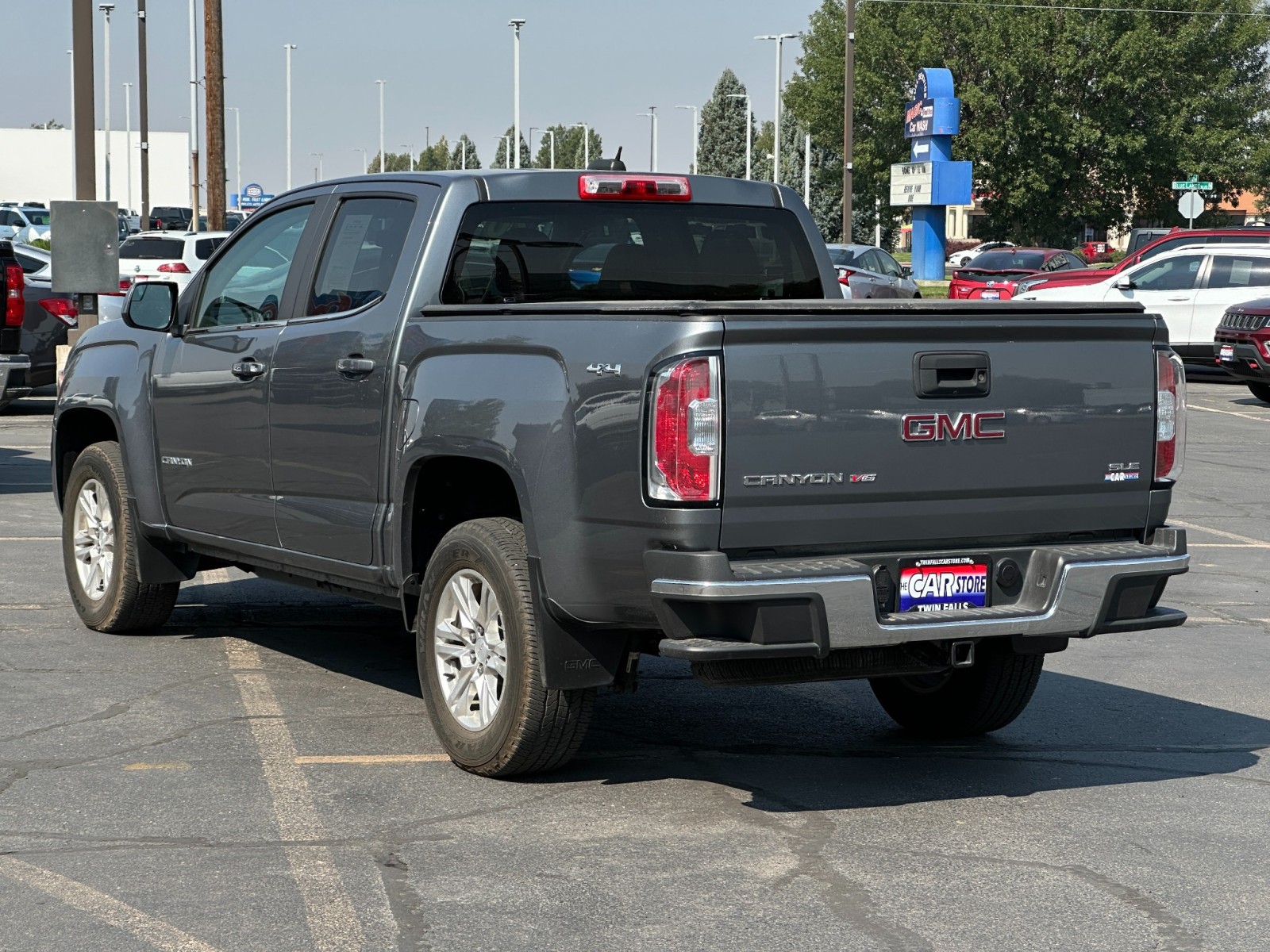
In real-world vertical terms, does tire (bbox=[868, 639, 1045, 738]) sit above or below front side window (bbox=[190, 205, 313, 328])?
below

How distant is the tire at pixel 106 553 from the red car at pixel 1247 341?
16729 millimetres

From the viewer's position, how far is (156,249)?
28453mm

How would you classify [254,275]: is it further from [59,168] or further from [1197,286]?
[59,168]

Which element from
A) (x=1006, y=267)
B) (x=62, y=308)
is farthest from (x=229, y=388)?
(x=1006, y=267)

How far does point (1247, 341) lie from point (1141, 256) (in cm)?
605

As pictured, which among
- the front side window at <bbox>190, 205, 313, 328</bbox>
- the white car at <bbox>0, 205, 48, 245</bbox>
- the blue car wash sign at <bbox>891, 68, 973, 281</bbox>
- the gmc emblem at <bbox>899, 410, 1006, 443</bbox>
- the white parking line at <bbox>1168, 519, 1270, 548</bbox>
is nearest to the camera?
the gmc emblem at <bbox>899, 410, 1006, 443</bbox>

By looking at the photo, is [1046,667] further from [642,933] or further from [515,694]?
[642,933]

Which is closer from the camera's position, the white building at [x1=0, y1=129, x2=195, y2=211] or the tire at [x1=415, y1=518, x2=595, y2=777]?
the tire at [x1=415, y1=518, x2=595, y2=777]

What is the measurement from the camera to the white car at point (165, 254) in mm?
27531

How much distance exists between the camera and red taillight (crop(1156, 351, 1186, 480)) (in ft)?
18.6

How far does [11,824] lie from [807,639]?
2.39 m

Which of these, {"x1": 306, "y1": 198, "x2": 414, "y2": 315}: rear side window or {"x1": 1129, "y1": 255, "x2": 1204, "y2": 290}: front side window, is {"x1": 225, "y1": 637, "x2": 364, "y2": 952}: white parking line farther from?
{"x1": 1129, "y1": 255, "x2": 1204, "y2": 290}: front side window

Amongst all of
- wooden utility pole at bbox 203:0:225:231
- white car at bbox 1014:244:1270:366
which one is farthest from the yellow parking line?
wooden utility pole at bbox 203:0:225:231

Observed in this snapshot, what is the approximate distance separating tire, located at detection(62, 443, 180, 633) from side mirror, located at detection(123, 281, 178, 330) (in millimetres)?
723
